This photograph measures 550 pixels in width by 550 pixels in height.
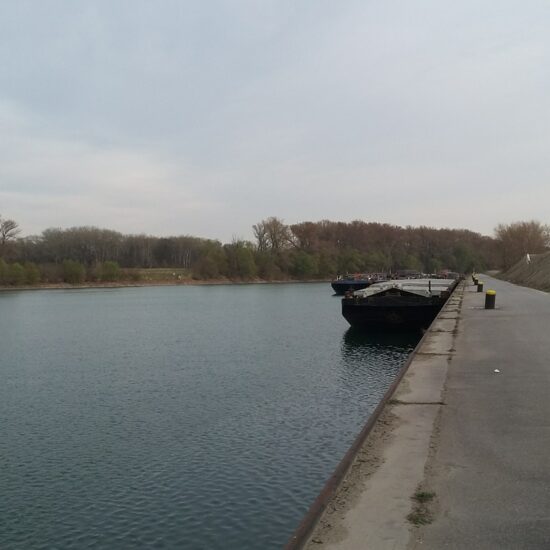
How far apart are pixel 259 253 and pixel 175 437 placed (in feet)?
379

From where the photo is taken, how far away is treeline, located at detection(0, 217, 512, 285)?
357ft

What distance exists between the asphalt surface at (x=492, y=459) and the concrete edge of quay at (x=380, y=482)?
0.60ft

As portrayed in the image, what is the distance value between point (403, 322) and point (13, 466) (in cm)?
2280

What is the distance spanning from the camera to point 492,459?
610 cm

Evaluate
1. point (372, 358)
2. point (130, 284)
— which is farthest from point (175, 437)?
point (130, 284)

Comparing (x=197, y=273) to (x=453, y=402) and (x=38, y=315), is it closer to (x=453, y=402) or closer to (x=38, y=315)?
Answer: (x=38, y=315)

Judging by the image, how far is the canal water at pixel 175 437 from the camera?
7.41 metres

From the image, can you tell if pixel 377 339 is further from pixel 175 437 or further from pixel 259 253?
pixel 259 253

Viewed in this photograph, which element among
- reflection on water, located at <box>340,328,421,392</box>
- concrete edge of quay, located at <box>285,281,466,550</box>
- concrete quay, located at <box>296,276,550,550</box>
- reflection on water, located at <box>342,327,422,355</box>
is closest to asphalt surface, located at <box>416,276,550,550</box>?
concrete quay, located at <box>296,276,550,550</box>

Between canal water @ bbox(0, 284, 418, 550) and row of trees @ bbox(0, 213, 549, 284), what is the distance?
281 ft

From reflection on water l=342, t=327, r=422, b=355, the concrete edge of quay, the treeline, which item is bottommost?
reflection on water l=342, t=327, r=422, b=355

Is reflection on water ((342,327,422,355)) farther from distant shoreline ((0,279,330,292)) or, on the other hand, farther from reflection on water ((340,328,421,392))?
distant shoreline ((0,279,330,292))

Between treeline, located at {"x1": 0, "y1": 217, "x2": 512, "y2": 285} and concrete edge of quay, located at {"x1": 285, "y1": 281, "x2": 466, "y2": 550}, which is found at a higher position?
treeline, located at {"x1": 0, "y1": 217, "x2": 512, "y2": 285}

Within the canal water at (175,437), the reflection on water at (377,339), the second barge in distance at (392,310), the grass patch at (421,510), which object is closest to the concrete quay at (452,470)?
the grass patch at (421,510)
